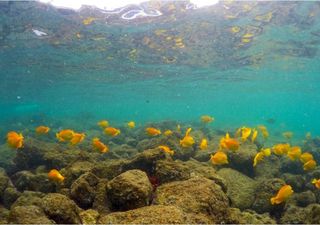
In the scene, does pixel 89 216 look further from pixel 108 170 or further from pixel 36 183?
pixel 36 183

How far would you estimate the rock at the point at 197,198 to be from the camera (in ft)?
17.9

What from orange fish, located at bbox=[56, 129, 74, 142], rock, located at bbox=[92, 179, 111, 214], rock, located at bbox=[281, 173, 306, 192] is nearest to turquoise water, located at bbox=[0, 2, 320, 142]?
orange fish, located at bbox=[56, 129, 74, 142]

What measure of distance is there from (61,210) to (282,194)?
5425 mm

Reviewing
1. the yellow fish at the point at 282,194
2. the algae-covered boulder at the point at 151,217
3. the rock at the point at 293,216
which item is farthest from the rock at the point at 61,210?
the rock at the point at 293,216

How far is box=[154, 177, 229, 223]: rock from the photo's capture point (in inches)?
214

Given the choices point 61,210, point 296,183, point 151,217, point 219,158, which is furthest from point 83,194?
point 296,183

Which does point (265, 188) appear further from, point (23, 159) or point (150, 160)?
point (23, 159)

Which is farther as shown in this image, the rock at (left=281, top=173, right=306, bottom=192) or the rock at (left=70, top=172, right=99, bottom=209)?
the rock at (left=281, top=173, right=306, bottom=192)

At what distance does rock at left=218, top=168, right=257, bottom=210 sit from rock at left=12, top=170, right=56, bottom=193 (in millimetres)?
5055

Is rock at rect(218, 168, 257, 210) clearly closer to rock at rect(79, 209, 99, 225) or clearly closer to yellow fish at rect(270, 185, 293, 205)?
yellow fish at rect(270, 185, 293, 205)

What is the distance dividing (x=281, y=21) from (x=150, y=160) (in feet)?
55.7

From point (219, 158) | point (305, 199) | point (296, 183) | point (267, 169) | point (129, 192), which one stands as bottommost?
point (267, 169)

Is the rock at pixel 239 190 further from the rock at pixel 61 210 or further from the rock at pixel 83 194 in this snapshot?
the rock at pixel 61 210

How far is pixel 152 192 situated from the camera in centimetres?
604
